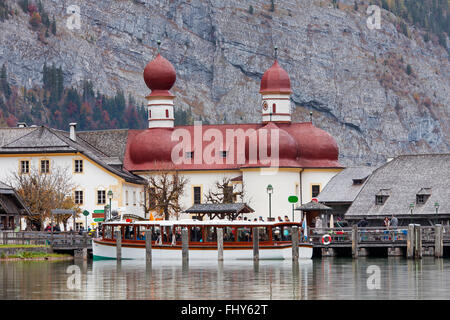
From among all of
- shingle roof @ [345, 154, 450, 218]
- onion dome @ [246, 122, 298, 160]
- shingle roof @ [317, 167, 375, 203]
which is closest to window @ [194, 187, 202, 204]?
onion dome @ [246, 122, 298, 160]

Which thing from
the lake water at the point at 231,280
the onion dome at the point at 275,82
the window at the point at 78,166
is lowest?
the lake water at the point at 231,280

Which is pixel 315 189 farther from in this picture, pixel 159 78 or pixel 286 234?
pixel 286 234

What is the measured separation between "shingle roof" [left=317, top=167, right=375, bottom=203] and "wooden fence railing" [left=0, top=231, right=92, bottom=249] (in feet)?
99.9

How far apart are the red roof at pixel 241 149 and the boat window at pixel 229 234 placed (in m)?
38.9

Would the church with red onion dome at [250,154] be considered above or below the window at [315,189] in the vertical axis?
above

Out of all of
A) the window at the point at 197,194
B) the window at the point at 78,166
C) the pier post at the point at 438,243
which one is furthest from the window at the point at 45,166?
the pier post at the point at 438,243

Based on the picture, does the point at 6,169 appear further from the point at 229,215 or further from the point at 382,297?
the point at 382,297

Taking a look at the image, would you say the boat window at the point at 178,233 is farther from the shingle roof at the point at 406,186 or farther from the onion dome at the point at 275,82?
the onion dome at the point at 275,82

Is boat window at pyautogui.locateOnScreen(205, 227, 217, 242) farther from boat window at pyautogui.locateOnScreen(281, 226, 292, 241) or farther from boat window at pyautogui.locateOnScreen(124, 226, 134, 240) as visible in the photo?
boat window at pyautogui.locateOnScreen(124, 226, 134, 240)

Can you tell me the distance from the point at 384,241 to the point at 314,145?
38.7 metres

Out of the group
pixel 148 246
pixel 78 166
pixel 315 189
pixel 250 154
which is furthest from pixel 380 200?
pixel 78 166

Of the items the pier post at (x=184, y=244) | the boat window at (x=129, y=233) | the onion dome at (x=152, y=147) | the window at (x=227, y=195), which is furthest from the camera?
the onion dome at (x=152, y=147)

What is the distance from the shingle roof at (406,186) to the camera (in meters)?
95.6
